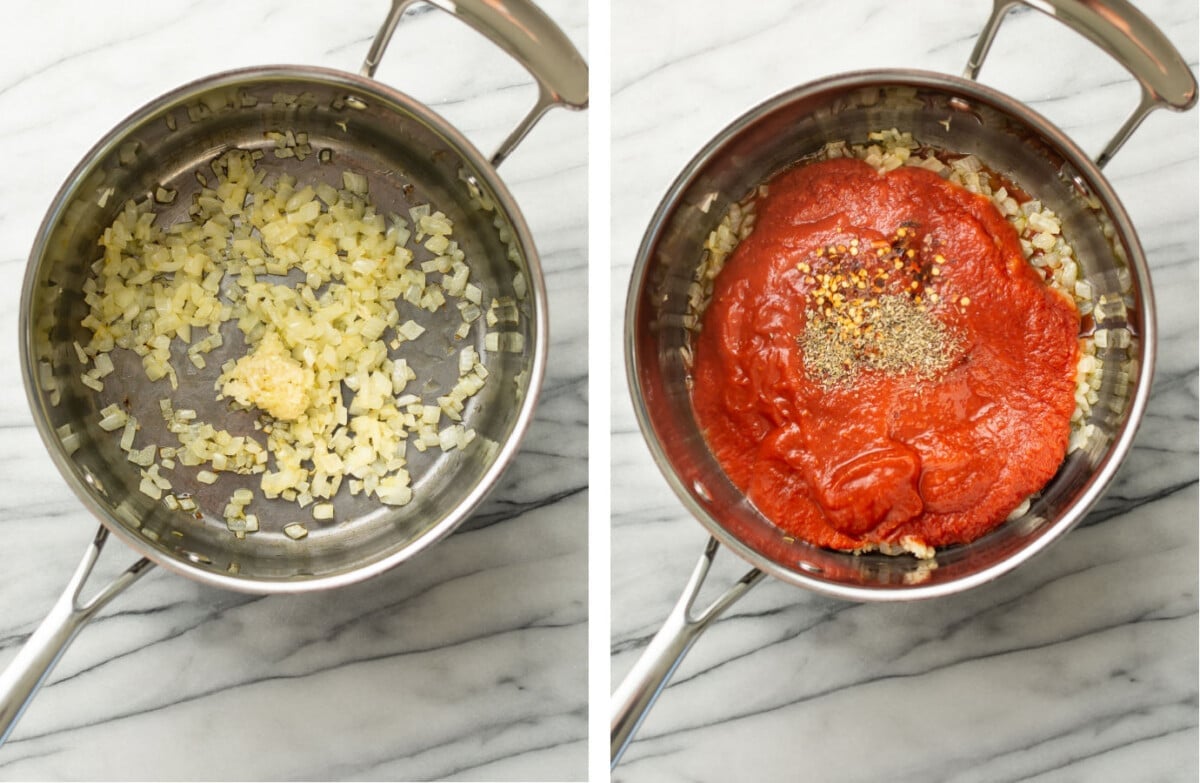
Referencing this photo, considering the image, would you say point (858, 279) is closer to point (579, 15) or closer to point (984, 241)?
point (984, 241)

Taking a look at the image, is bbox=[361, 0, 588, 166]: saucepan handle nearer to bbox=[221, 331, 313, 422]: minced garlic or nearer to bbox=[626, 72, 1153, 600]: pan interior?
bbox=[626, 72, 1153, 600]: pan interior

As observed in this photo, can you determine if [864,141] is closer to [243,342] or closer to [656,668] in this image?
[656,668]

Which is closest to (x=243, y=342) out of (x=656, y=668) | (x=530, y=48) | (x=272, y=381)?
(x=272, y=381)

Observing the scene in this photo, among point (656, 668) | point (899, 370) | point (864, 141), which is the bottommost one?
point (656, 668)

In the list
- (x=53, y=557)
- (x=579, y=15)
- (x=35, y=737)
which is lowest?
(x=35, y=737)

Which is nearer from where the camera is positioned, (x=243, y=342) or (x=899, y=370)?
(x=899, y=370)

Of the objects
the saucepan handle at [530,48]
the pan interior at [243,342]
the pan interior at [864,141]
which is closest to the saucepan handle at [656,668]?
the pan interior at [864,141]

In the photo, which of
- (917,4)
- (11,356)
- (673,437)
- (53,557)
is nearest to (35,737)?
(53,557)
